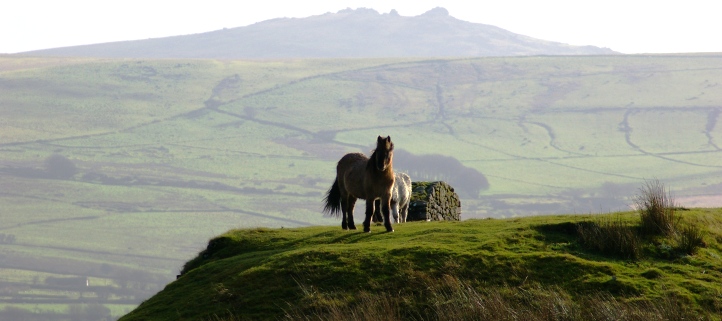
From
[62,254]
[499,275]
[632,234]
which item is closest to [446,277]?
[499,275]

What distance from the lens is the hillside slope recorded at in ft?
53.3

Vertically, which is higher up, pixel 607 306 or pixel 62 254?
pixel 607 306

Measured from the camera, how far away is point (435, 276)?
17125 mm

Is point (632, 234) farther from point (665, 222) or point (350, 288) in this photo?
point (350, 288)

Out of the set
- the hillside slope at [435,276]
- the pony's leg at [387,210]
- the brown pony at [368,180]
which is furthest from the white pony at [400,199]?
the hillside slope at [435,276]

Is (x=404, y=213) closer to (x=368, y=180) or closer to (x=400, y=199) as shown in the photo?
(x=400, y=199)

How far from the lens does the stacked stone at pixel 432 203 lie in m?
29.5

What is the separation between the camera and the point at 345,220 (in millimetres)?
22719

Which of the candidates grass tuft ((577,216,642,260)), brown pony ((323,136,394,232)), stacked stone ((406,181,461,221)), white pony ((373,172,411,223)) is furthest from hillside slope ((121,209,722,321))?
stacked stone ((406,181,461,221))

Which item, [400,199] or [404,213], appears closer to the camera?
[400,199]

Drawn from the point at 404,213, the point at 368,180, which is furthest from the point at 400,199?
the point at 368,180

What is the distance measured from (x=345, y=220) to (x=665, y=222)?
24.7ft

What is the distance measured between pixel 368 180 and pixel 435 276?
427cm

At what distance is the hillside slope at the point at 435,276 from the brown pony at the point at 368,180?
36.1 inches
